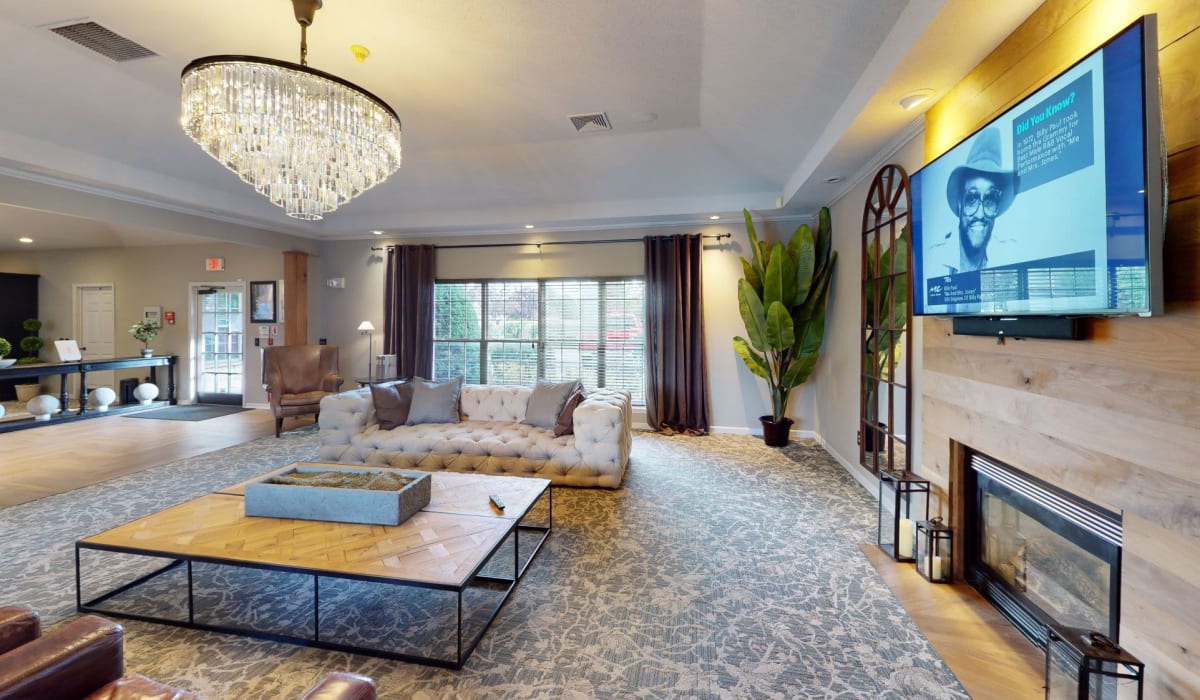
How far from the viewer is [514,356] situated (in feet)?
20.2

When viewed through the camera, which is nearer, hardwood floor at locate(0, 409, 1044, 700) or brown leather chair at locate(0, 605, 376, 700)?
brown leather chair at locate(0, 605, 376, 700)

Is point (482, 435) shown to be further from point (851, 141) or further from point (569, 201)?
point (851, 141)

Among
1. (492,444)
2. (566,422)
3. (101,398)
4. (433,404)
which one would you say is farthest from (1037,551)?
(101,398)

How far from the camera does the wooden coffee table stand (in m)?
1.80

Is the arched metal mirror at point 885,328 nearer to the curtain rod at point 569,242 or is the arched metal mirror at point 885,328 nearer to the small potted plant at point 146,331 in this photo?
the curtain rod at point 569,242

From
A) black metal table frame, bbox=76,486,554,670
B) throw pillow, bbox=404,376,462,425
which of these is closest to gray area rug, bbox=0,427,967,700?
black metal table frame, bbox=76,486,554,670

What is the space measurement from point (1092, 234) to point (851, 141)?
199 centimetres

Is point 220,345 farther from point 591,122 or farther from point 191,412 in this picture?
point 591,122

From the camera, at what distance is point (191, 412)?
22.1 ft

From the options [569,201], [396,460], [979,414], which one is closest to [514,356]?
[569,201]

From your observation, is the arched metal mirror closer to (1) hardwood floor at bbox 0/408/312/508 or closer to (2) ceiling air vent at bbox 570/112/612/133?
(2) ceiling air vent at bbox 570/112/612/133

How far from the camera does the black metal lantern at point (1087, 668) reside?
4.22 ft

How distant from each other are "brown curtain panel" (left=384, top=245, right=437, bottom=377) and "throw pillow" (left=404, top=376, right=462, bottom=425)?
1981 millimetres

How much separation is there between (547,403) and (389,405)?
137 cm
